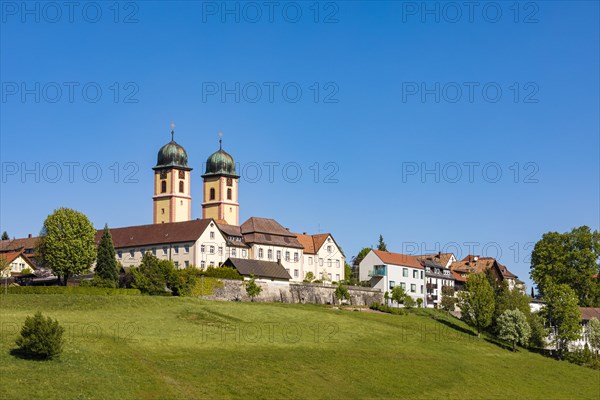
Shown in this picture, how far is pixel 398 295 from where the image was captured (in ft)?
385

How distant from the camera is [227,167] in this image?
15225 cm

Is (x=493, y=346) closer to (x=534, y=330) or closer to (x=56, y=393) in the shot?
(x=534, y=330)

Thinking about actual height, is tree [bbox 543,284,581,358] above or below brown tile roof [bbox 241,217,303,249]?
below

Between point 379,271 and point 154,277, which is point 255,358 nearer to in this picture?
point 154,277

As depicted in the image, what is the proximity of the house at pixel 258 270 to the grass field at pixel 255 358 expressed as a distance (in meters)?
11.6

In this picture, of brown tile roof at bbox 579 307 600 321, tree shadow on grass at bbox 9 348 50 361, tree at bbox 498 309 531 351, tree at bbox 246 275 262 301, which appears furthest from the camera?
brown tile roof at bbox 579 307 600 321

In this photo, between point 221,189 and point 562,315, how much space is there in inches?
2532

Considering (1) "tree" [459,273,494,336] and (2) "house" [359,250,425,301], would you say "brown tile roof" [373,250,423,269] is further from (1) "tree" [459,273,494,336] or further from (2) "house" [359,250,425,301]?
(1) "tree" [459,273,494,336]

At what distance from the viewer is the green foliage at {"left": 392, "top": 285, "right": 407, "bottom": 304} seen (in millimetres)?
117312

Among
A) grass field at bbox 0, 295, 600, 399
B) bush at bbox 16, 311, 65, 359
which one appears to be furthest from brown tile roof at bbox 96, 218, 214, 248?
bush at bbox 16, 311, 65, 359

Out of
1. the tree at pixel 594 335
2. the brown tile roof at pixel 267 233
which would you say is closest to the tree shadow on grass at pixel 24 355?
Answer: the brown tile roof at pixel 267 233

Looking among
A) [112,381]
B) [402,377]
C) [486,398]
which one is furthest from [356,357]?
[112,381]

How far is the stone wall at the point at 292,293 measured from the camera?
102 meters

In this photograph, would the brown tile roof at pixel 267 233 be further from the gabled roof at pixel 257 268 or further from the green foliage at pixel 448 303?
the green foliage at pixel 448 303
